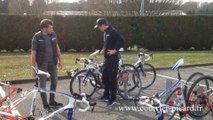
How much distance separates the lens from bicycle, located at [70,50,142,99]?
304 inches

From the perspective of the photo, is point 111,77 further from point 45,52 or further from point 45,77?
point 45,52

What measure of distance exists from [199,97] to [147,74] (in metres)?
3.17

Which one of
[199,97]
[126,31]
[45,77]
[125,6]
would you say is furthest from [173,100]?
[125,6]

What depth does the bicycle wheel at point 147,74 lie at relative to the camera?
8.78 metres

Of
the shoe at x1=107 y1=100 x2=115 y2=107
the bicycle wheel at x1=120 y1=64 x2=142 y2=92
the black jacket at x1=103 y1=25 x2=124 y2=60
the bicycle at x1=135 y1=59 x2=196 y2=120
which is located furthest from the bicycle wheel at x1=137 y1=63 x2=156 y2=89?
the bicycle at x1=135 y1=59 x2=196 y2=120

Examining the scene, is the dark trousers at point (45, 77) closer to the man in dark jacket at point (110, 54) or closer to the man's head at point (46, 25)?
the man's head at point (46, 25)

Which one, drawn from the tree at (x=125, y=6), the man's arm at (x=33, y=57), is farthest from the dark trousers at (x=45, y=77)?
the tree at (x=125, y=6)

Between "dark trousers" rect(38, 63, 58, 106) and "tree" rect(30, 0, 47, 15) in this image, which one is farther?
"tree" rect(30, 0, 47, 15)

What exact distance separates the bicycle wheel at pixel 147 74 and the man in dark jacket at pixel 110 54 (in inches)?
65.7

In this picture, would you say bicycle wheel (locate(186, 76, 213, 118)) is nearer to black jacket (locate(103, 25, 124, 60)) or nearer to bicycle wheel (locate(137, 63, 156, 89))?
black jacket (locate(103, 25, 124, 60))

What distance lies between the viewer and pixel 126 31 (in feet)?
64.2

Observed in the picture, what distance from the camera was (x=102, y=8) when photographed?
33906mm

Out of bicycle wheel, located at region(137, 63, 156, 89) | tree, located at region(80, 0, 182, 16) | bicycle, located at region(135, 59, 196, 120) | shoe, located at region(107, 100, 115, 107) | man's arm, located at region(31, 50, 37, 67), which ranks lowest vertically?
shoe, located at region(107, 100, 115, 107)

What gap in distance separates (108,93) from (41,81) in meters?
1.63
